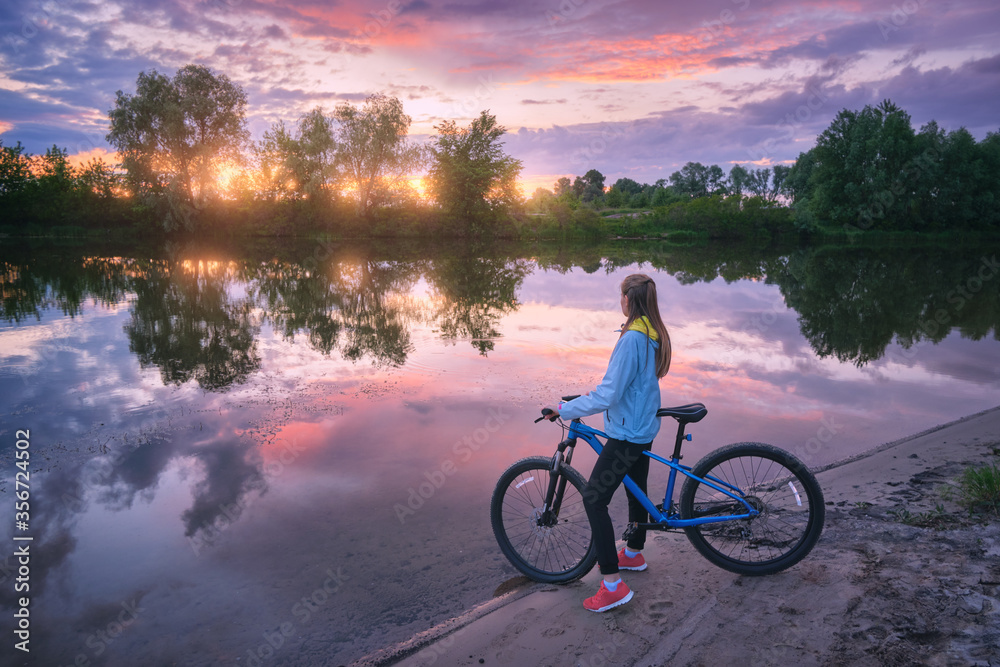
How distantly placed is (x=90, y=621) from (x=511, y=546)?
2945mm

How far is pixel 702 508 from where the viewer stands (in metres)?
3.88

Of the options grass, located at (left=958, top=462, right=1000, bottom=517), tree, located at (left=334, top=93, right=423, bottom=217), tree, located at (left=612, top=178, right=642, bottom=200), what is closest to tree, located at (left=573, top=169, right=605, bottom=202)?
tree, located at (left=612, top=178, right=642, bottom=200)

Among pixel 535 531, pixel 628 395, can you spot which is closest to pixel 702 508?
pixel 628 395

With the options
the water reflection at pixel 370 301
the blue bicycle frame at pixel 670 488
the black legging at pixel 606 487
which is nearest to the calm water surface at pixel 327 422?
the water reflection at pixel 370 301

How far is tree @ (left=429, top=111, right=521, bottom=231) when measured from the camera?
2286 inches

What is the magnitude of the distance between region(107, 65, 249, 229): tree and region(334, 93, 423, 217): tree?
9160 mm

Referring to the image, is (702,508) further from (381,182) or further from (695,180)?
(695,180)

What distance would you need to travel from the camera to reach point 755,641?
307 centimetres

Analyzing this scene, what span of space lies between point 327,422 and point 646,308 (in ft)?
17.2

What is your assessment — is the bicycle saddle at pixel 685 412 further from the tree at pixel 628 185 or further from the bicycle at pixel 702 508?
the tree at pixel 628 185

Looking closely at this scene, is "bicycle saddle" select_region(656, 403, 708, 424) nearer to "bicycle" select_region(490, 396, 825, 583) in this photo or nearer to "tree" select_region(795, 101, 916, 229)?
"bicycle" select_region(490, 396, 825, 583)

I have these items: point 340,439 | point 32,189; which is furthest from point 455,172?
point 340,439

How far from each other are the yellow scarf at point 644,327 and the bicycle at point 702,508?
52 cm

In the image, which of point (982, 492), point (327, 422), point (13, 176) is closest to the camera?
point (982, 492)
